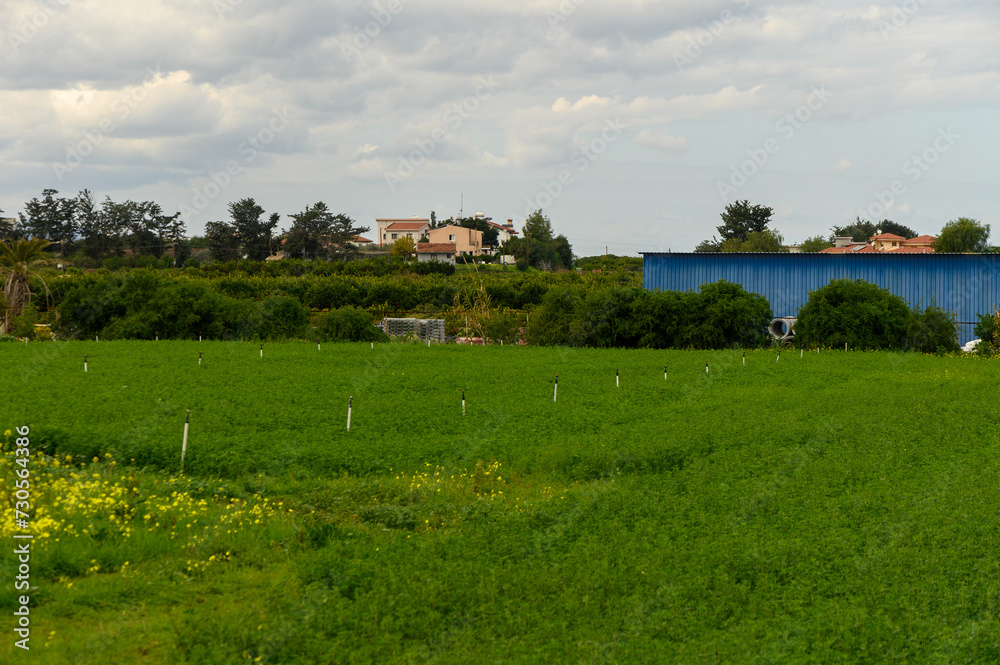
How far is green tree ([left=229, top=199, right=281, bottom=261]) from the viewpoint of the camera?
329 ft

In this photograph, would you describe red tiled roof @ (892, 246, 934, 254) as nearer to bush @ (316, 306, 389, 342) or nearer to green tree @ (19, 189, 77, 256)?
bush @ (316, 306, 389, 342)

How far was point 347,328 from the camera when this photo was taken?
42.2m

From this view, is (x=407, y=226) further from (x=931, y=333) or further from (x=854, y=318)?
(x=931, y=333)

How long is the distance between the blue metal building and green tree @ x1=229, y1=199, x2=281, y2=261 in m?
66.2

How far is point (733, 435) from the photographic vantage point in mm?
18078

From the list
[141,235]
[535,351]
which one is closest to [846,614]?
[535,351]

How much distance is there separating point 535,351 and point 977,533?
25376mm

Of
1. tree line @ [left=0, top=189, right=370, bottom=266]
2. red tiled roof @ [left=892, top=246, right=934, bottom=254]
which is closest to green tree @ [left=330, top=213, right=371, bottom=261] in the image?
tree line @ [left=0, top=189, right=370, bottom=266]

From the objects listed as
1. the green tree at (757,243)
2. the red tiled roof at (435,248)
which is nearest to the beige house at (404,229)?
the red tiled roof at (435,248)

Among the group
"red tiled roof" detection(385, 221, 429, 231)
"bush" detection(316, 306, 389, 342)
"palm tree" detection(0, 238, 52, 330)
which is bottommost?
"bush" detection(316, 306, 389, 342)

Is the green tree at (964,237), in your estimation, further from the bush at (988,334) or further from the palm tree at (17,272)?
the palm tree at (17,272)

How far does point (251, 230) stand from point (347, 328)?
64.2 metres

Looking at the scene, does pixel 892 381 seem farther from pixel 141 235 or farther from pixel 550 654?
pixel 141 235

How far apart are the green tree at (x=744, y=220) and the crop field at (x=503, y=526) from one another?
84169mm
